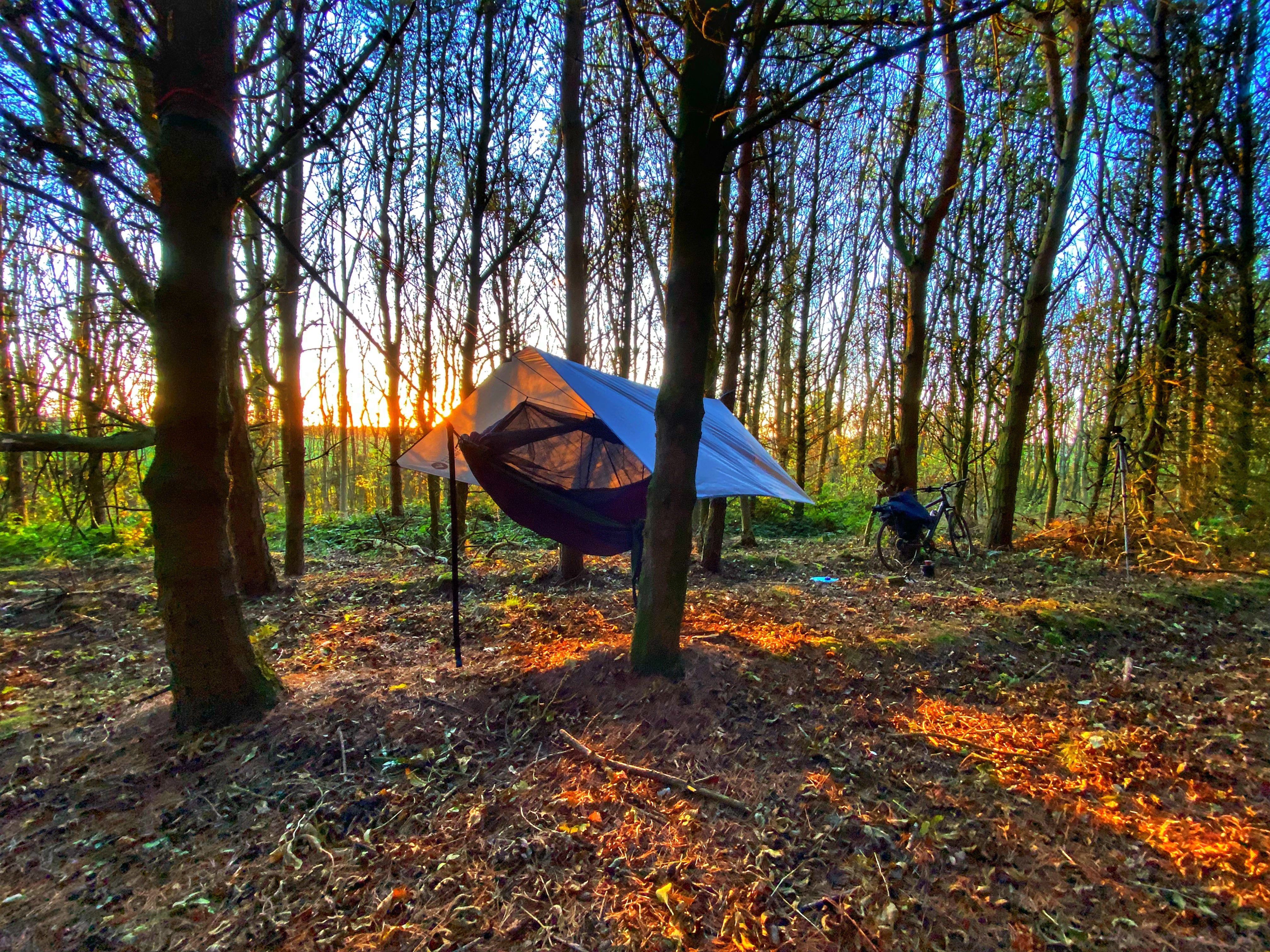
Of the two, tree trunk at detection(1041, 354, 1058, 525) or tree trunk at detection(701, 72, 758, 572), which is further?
tree trunk at detection(1041, 354, 1058, 525)

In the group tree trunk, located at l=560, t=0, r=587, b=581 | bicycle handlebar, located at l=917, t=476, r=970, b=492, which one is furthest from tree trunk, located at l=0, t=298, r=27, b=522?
bicycle handlebar, located at l=917, t=476, r=970, b=492

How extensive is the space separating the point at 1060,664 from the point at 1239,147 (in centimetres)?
573

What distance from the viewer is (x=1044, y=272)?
4.91m

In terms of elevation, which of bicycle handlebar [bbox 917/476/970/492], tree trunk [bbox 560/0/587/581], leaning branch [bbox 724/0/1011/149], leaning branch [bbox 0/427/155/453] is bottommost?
bicycle handlebar [bbox 917/476/970/492]

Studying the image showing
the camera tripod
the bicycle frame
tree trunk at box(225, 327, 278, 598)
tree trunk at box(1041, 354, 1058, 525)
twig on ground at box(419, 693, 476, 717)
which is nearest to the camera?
twig on ground at box(419, 693, 476, 717)

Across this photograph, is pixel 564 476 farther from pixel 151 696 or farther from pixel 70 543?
pixel 70 543

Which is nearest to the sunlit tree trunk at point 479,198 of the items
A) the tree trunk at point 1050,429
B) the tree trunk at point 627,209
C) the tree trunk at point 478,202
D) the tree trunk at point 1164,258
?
the tree trunk at point 478,202

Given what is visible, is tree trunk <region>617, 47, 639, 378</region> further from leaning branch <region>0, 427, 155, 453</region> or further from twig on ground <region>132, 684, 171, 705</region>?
twig on ground <region>132, 684, 171, 705</region>

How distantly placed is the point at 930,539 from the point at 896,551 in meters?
0.34

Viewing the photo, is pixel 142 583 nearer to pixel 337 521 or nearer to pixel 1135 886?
pixel 337 521

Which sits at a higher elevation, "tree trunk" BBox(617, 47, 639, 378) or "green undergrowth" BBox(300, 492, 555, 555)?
"tree trunk" BBox(617, 47, 639, 378)

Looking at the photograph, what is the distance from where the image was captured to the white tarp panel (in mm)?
2547

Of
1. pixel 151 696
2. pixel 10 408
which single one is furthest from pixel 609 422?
pixel 10 408

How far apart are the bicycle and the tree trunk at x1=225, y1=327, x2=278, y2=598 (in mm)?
5007
